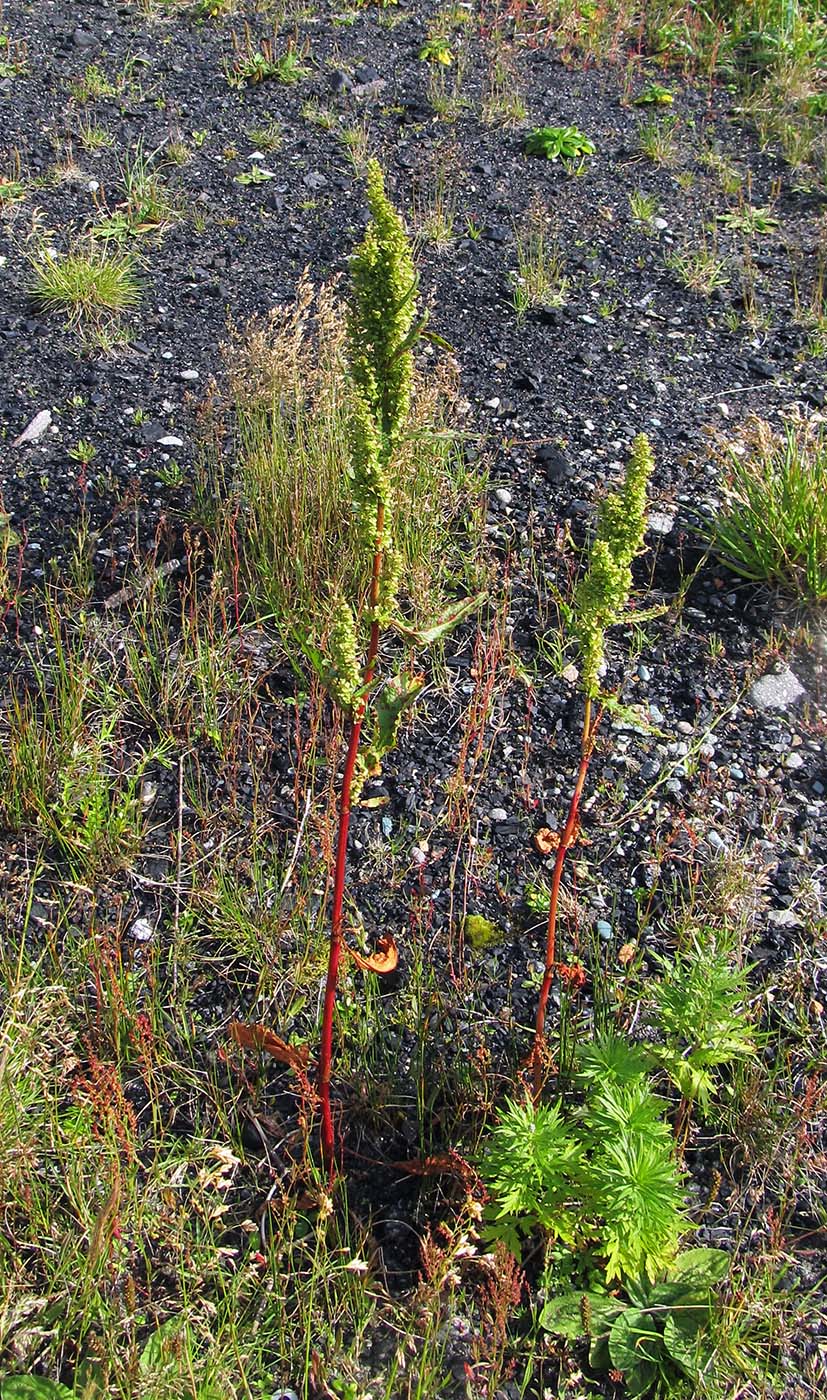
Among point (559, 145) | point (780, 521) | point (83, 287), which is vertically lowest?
point (780, 521)

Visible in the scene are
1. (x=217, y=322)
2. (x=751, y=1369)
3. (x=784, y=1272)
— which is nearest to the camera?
(x=751, y=1369)

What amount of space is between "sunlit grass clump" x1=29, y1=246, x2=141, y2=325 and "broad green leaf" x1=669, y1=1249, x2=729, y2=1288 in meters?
4.02

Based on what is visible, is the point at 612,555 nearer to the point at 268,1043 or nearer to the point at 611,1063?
the point at 611,1063

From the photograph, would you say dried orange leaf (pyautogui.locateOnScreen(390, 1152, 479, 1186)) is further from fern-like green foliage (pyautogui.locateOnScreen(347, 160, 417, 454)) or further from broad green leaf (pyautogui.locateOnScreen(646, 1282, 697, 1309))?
fern-like green foliage (pyautogui.locateOnScreen(347, 160, 417, 454))

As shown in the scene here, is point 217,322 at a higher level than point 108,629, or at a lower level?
higher

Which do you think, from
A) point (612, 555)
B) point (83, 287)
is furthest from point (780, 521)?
point (83, 287)

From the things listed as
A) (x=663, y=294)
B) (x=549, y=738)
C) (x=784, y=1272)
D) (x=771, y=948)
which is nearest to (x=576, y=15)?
(x=663, y=294)

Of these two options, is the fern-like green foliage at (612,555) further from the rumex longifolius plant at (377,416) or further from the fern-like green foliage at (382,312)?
the fern-like green foliage at (382,312)

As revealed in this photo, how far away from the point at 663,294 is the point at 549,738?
2.79 m

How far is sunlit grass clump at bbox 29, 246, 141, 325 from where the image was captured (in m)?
4.66

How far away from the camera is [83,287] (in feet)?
15.2

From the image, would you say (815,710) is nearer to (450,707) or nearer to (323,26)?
(450,707)

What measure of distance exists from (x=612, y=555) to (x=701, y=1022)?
1.03m

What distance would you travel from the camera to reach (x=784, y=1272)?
7.71ft
